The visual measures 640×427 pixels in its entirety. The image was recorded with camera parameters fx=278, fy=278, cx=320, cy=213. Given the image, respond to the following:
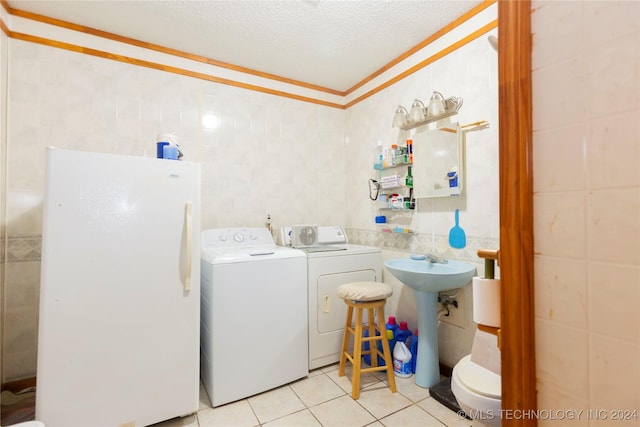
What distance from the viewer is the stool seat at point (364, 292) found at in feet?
5.99

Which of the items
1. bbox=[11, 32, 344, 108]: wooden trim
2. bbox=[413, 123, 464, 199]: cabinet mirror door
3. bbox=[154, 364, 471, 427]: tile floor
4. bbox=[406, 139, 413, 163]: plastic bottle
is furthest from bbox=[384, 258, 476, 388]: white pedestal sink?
bbox=[11, 32, 344, 108]: wooden trim

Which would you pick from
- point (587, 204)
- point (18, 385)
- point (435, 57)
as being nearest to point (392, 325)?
point (587, 204)

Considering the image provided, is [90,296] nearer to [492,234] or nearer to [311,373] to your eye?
A: [311,373]

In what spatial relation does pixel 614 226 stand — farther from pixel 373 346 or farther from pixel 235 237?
pixel 235 237

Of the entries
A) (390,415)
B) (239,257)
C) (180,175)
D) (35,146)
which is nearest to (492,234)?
(390,415)

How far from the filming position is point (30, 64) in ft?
6.16

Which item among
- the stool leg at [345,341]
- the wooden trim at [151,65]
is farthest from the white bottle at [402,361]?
the wooden trim at [151,65]

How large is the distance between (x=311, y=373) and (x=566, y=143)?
216 centimetres

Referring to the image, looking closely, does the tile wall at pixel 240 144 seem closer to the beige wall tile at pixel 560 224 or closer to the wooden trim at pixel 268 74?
the wooden trim at pixel 268 74

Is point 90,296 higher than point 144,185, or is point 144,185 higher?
point 144,185

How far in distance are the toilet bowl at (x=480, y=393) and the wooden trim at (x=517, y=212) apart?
65cm

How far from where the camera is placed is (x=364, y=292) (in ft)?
6.03

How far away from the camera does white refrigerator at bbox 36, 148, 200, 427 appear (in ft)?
4.32

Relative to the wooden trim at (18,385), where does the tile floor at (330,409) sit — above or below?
below
